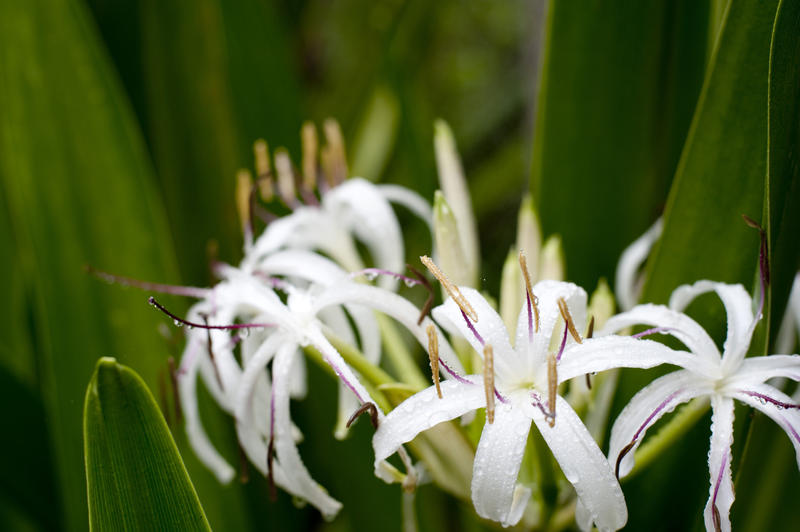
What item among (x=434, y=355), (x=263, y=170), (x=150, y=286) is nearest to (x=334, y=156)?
(x=263, y=170)

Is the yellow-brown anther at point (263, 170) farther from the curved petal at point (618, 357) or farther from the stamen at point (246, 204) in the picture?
the curved petal at point (618, 357)

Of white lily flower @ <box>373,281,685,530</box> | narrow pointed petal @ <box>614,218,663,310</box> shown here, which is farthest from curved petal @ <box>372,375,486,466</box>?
narrow pointed petal @ <box>614,218,663,310</box>

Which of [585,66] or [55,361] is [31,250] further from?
[585,66]

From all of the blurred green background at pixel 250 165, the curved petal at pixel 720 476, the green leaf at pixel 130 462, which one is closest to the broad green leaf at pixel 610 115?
the blurred green background at pixel 250 165

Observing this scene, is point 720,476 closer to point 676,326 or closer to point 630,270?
point 676,326

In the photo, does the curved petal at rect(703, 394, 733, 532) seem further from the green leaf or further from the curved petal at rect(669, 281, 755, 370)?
the green leaf

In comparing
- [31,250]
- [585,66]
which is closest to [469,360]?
[585,66]
